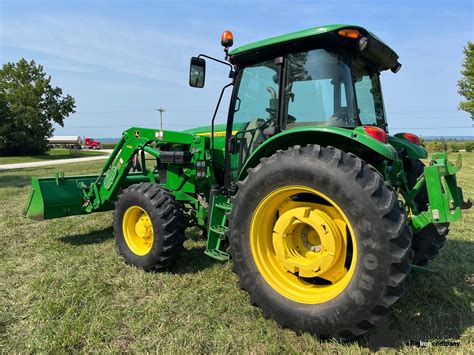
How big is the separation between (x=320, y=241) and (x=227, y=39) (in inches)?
89.9

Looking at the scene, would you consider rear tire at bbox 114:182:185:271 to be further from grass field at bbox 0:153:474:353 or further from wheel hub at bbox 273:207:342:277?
wheel hub at bbox 273:207:342:277

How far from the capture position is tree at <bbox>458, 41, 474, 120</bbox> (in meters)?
28.4

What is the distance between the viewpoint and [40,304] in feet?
10.8

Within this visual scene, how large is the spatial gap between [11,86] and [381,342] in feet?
137

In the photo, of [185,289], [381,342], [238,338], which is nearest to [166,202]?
[185,289]

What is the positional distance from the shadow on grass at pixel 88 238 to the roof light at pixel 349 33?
4307 mm

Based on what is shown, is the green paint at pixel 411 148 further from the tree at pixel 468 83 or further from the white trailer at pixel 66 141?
the white trailer at pixel 66 141

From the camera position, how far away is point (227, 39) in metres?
3.83

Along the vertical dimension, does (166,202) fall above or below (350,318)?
above

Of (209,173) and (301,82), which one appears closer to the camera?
(301,82)

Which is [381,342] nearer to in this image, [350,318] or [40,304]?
[350,318]

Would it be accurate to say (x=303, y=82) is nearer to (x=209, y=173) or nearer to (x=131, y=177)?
(x=209, y=173)

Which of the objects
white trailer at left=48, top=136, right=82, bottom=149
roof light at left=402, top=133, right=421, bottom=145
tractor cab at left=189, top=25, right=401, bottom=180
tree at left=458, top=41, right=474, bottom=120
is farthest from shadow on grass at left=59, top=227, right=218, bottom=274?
white trailer at left=48, top=136, right=82, bottom=149

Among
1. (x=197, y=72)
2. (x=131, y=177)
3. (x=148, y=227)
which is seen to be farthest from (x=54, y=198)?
(x=197, y=72)
